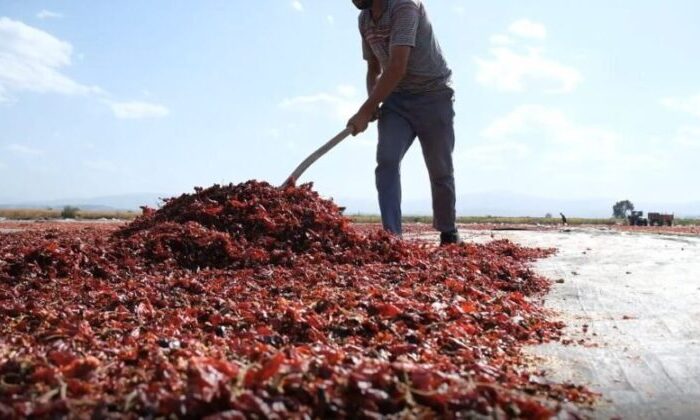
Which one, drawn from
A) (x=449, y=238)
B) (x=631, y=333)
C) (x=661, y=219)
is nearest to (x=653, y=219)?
(x=661, y=219)

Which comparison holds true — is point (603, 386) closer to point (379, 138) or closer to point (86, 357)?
point (86, 357)

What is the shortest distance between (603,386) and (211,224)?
3.52 metres

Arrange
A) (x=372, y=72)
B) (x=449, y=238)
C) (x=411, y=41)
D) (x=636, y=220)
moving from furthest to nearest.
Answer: (x=636, y=220) < (x=372, y=72) < (x=449, y=238) < (x=411, y=41)

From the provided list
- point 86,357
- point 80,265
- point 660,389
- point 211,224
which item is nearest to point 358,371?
point 86,357

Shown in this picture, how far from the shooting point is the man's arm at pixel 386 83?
5633 millimetres

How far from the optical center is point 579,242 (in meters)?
7.71

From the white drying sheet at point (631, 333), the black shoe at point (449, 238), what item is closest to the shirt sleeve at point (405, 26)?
the black shoe at point (449, 238)

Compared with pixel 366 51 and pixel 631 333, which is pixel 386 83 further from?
pixel 631 333

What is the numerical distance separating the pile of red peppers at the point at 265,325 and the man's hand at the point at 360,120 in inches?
44.7

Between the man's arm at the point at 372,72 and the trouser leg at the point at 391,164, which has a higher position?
the man's arm at the point at 372,72

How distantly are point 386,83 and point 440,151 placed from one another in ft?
2.84

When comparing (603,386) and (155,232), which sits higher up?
(155,232)

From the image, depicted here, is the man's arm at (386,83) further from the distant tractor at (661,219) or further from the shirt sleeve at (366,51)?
the distant tractor at (661,219)

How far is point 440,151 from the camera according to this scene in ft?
20.0
